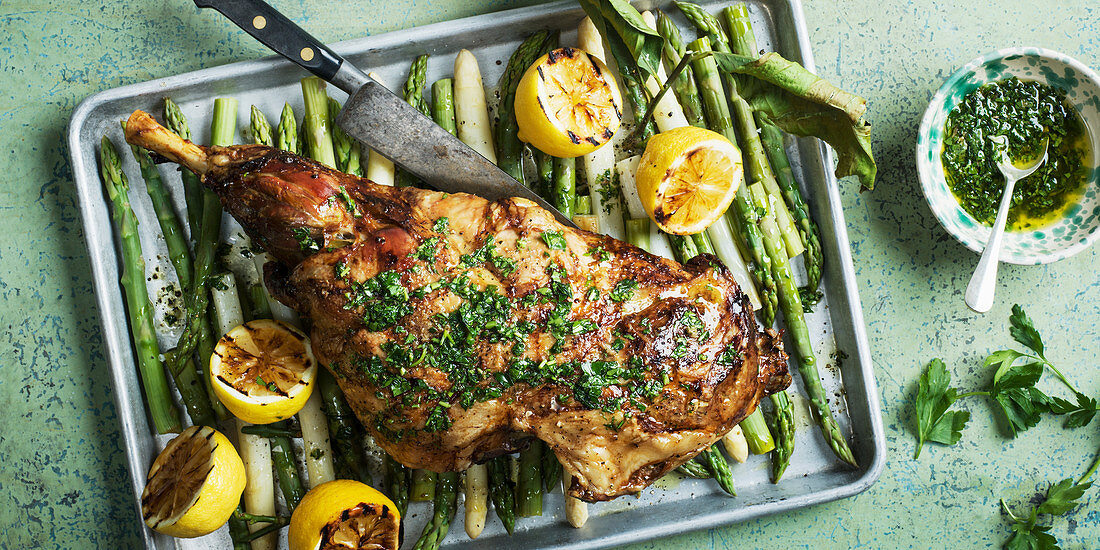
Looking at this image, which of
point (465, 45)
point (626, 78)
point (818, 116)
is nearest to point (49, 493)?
point (465, 45)

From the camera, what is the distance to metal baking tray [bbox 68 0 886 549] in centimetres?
345

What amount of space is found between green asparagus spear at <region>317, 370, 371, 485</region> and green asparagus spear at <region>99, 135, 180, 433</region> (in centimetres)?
78

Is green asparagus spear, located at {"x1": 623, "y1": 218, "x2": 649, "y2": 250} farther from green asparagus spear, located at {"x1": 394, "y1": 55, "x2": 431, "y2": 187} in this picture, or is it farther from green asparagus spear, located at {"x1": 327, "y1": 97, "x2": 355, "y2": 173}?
green asparagus spear, located at {"x1": 327, "y1": 97, "x2": 355, "y2": 173}

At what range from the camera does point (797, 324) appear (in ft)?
11.8

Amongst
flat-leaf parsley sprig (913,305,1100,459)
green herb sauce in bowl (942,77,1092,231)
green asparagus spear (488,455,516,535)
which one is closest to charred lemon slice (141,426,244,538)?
green asparagus spear (488,455,516,535)

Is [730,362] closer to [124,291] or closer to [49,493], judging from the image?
[124,291]

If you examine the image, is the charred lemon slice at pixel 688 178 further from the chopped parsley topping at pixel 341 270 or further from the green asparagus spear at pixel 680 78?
the chopped parsley topping at pixel 341 270

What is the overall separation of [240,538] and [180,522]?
482mm

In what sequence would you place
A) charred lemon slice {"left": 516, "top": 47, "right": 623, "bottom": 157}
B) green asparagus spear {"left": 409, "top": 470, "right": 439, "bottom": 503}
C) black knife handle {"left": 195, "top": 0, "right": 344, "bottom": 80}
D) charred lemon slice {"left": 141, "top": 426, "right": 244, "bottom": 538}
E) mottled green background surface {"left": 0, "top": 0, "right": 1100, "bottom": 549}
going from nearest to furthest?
charred lemon slice {"left": 141, "top": 426, "right": 244, "bottom": 538}, charred lemon slice {"left": 516, "top": 47, "right": 623, "bottom": 157}, black knife handle {"left": 195, "top": 0, "right": 344, "bottom": 80}, green asparagus spear {"left": 409, "top": 470, "right": 439, "bottom": 503}, mottled green background surface {"left": 0, "top": 0, "right": 1100, "bottom": 549}

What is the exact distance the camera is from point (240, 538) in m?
3.48

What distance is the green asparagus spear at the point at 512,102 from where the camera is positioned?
3.52 metres

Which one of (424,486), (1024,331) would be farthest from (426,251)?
(1024,331)

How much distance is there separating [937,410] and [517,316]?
2.48 metres

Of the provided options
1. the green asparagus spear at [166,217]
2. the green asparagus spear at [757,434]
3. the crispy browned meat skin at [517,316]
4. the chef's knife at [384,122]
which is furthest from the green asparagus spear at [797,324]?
the green asparagus spear at [166,217]
